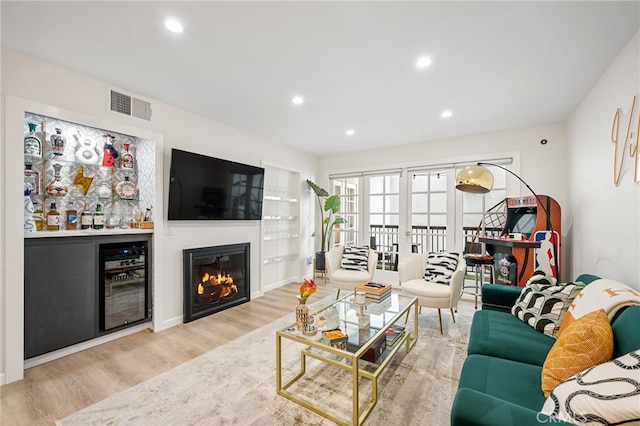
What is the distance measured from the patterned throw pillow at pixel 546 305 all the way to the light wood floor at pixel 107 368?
101 inches

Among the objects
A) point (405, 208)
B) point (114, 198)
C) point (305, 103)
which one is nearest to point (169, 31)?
point (305, 103)

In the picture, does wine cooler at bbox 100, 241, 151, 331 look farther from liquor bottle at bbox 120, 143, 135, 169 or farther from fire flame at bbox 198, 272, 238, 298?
liquor bottle at bbox 120, 143, 135, 169

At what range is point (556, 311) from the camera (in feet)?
6.20

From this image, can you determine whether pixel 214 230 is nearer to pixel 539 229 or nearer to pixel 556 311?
pixel 556 311

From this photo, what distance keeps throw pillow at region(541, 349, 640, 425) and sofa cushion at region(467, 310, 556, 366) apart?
27.4 inches

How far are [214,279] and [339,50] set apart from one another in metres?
3.09

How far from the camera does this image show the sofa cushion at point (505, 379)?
1232mm

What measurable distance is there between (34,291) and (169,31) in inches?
93.0

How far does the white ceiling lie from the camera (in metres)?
1.71

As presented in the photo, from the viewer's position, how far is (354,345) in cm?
189

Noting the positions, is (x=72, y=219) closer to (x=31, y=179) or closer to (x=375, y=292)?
(x=31, y=179)

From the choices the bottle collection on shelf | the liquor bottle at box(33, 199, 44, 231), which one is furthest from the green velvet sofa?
the liquor bottle at box(33, 199, 44, 231)

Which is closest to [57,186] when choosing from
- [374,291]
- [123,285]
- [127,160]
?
[127,160]

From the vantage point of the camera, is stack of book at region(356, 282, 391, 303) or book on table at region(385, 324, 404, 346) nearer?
book on table at region(385, 324, 404, 346)
